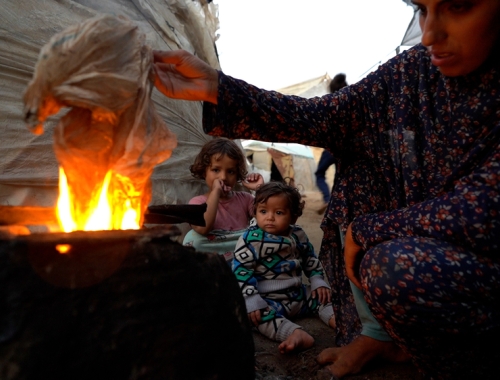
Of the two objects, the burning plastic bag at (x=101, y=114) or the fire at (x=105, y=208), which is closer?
the burning plastic bag at (x=101, y=114)

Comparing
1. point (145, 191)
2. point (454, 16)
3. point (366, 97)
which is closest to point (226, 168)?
point (366, 97)

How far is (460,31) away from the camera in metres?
1.20

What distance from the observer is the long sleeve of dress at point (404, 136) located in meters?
1.17

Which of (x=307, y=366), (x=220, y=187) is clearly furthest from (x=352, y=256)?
(x=220, y=187)

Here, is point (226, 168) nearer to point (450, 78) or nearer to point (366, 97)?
point (366, 97)

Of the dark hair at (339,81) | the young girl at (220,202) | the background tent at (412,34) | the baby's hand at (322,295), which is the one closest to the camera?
the baby's hand at (322,295)

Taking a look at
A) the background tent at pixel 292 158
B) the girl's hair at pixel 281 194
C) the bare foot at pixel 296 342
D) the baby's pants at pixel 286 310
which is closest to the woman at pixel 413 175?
the bare foot at pixel 296 342

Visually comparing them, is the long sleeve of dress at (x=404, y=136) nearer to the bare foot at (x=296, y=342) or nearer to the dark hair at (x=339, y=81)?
the bare foot at (x=296, y=342)

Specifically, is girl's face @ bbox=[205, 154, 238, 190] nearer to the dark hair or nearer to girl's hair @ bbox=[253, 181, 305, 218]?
girl's hair @ bbox=[253, 181, 305, 218]

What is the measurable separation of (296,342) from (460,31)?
145 centimetres

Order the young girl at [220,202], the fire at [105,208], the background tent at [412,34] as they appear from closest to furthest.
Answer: the fire at [105,208], the young girl at [220,202], the background tent at [412,34]

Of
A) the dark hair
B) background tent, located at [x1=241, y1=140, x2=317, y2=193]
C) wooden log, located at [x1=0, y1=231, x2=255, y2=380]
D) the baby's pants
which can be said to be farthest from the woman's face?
background tent, located at [x1=241, y1=140, x2=317, y2=193]

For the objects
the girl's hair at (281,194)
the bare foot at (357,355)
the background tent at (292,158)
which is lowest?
the bare foot at (357,355)

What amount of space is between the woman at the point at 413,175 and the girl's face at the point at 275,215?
0.48 meters
